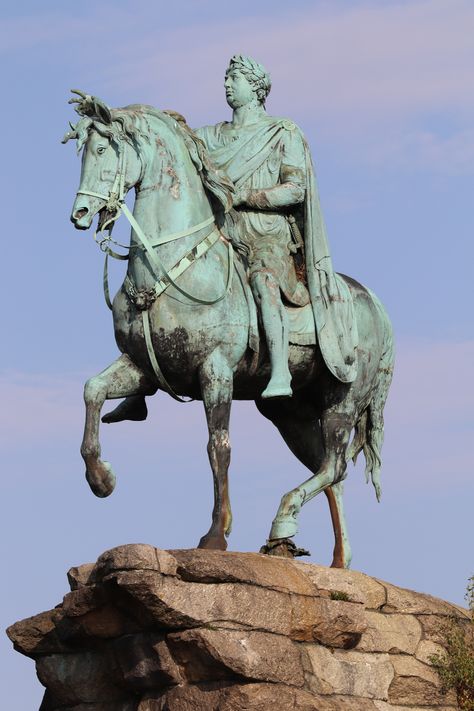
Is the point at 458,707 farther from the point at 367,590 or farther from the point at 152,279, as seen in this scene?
the point at 152,279

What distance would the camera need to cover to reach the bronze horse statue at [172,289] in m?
15.5

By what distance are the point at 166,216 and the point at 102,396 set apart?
138 cm

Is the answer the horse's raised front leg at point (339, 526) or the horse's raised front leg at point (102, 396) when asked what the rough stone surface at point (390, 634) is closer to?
the horse's raised front leg at point (339, 526)

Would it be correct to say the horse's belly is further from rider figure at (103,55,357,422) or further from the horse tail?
the horse tail

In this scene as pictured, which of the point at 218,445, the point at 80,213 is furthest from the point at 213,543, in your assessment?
the point at 80,213

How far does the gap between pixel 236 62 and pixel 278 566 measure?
4.10 metres

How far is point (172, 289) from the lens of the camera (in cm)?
1556

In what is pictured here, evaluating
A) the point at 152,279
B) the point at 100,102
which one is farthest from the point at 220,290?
the point at 100,102

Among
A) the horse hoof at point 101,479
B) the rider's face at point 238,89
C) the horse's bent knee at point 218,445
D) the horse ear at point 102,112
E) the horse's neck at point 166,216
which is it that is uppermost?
the rider's face at point 238,89

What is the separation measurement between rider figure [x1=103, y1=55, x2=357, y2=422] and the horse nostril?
143cm

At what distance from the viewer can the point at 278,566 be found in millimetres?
15086

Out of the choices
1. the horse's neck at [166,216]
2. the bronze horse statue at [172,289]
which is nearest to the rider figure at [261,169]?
the bronze horse statue at [172,289]

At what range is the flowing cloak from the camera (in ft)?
53.9

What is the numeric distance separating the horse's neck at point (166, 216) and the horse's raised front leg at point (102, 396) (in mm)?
638
